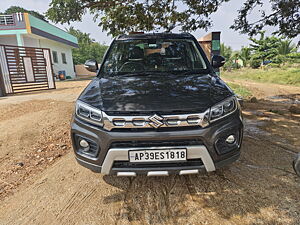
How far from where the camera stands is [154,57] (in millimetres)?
3008

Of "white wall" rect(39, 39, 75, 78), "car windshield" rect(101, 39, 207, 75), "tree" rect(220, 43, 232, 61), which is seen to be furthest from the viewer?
"tree" rect(220, 43, 232, 61)

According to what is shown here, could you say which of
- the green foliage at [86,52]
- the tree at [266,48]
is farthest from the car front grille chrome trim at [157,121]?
the green foliage at [86,52]

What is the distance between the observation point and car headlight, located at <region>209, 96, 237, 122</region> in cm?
190

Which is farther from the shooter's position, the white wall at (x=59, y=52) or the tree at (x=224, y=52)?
the tree at (x=224, y=52)

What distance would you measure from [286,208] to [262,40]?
27926 mm

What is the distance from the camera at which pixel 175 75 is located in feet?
8.56

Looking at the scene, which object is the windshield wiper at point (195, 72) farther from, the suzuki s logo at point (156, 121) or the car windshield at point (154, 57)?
the suzuki s logo at point (156, 121)

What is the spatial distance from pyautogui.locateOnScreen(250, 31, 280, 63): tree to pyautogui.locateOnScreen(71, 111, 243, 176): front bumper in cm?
2685

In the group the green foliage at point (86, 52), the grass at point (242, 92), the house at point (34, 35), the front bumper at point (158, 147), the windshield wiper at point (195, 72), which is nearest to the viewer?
the front bumper at point (158, 147)

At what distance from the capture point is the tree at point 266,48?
81.5 ft

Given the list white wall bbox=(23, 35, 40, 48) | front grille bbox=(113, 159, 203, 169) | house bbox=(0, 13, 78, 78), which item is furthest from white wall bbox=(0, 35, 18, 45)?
front grille bbox=(113, 159, 203, 169)

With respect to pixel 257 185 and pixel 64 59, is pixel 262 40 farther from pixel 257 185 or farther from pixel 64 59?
pixel 257 185

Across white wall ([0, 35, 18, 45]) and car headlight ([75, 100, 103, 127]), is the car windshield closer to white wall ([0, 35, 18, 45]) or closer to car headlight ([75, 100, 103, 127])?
car headlight ([75, 100, 103, 127])

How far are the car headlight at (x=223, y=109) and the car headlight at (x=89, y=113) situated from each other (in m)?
0.99
